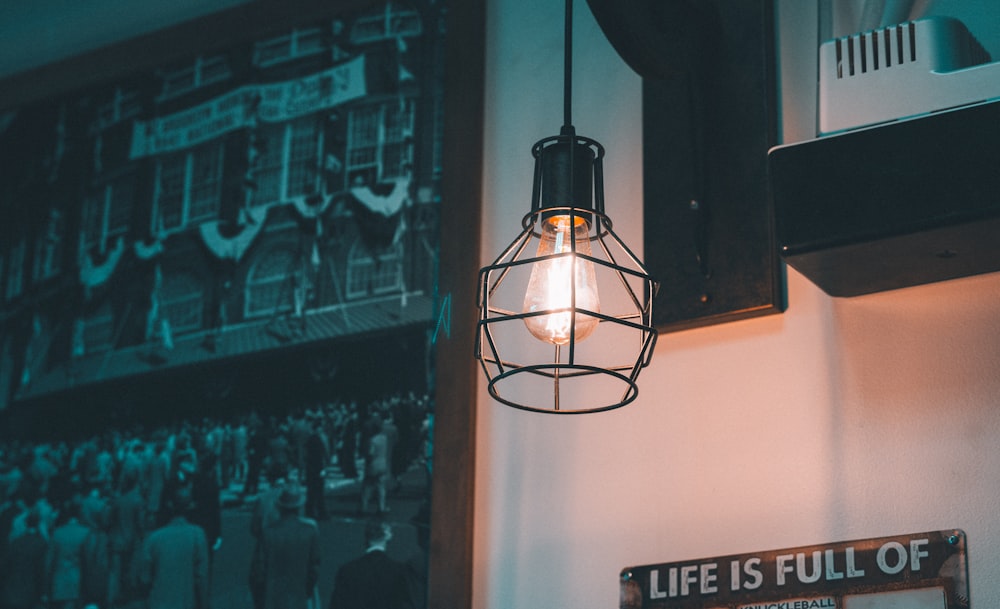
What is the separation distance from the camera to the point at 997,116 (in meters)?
1.03

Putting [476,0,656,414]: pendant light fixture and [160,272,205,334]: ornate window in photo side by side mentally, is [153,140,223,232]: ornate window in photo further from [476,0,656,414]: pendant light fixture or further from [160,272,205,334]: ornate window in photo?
[476,0,656,414]: pendant light fixture

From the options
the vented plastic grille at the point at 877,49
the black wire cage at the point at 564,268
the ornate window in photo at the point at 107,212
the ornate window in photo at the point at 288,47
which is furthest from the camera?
the ornate window in photo at the point at 107,212

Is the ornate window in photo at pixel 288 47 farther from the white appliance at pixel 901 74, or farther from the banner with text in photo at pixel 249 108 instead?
the white appliance at pixel 901 74

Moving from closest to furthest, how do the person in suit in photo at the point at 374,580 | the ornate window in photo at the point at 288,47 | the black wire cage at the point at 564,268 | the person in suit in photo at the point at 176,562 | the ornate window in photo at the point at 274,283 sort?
the black wire cage at the point at 564,268 → the person in suit in photo at the point at 374,580 → the person in suit in photo at the point at 176,562 → the ornate window in photo at the point at 274,283 → the ornate window in photo at the point at 288,47

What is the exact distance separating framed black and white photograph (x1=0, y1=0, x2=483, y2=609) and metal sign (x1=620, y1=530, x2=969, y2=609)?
0.26m

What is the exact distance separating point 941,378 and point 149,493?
1.16 meters

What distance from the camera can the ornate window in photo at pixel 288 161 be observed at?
71.7 inches

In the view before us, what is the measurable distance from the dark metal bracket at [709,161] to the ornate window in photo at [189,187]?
2.57 feet

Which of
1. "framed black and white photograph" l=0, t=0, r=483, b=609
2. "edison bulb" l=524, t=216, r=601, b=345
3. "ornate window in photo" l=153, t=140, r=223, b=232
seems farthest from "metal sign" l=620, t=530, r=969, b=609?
"ornate window in photo" l=153, t=140, r=223, b=232

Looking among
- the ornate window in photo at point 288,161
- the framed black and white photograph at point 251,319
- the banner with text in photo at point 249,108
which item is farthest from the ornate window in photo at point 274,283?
the banner with text in photo at point 249,108

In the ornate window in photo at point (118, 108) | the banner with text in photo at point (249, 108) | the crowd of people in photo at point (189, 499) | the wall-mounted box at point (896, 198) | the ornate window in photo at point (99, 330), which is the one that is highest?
the ornate window in photo at point (118, 108)

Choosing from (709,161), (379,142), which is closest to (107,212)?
(379,142)

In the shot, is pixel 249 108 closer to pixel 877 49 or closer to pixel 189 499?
pixel 189 499

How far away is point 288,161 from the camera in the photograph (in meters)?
1.85
